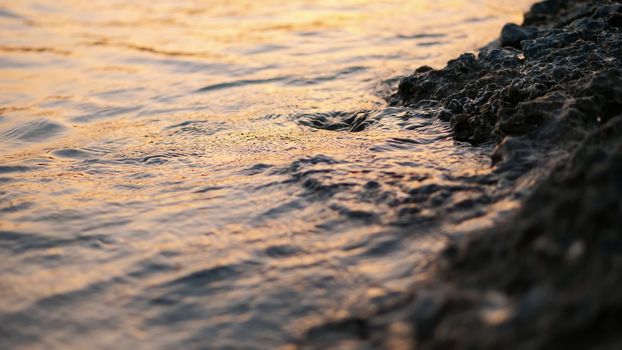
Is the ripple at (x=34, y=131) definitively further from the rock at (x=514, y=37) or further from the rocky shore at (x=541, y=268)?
the rock at (x=514, y=37)

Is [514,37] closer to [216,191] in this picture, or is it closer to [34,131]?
[216,191]

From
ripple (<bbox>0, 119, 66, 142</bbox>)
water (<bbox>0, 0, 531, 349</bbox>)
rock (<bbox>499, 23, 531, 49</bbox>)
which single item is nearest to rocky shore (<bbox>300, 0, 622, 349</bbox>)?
water (<bbox>0, 0, 531, 349</bbox>)

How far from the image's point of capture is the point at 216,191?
3.62 m

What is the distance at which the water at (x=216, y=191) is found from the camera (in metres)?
2.51

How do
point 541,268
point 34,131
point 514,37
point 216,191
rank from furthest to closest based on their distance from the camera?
point 514,37 → point 34,131 → point 216,191 → point 541,268

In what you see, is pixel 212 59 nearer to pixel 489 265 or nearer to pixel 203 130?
pixel 203 130

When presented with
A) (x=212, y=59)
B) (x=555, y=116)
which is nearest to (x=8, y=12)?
(x=212, y=59)

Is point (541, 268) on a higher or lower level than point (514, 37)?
lower

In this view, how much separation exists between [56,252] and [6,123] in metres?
2.64

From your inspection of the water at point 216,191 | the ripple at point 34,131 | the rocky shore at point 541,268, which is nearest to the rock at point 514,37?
the water at point 216,191

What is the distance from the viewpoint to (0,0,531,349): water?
2510 millimetres

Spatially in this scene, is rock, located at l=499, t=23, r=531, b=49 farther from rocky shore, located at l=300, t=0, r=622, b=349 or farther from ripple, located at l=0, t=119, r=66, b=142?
ripple, located at l=0, t=119, r=66, b=142

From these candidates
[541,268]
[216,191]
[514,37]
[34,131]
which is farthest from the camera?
[514,37]

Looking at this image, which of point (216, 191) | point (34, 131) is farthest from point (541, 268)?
point (34, 131)
